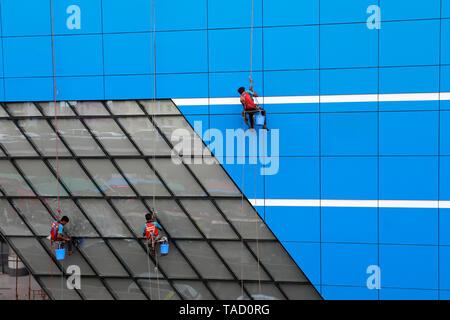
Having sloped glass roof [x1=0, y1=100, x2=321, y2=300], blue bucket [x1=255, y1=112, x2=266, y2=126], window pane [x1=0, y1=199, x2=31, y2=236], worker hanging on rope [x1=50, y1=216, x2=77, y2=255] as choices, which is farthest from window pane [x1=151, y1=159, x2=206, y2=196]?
window pane [x1=0, y1=199, x2=31, y2=236]

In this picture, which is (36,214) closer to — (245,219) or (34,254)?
(34,254)

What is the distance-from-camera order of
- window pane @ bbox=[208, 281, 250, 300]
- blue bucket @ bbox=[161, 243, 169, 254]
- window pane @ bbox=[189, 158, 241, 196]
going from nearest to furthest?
blue bucket @ bbox=[161, 243, 169, 254] → window pane @ bbox=[189, 158, 241, 196] → window pane @ bbox=[208, 281, 250, 300]

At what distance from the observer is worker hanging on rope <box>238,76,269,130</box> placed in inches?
346

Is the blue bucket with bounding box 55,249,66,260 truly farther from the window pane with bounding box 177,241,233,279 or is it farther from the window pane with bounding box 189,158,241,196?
the window pane with bounding box 189,158,241,196

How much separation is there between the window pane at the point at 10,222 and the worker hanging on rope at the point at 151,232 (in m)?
3.74

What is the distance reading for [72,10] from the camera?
31.6 feet

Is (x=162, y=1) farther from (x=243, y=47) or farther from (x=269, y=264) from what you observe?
(x=269, y=264)

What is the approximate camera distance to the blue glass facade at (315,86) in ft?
29.0

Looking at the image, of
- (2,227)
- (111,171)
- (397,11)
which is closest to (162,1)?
(111,171)

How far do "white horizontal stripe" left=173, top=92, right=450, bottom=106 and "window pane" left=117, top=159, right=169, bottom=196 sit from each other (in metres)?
2.02

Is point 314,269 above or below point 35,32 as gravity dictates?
below

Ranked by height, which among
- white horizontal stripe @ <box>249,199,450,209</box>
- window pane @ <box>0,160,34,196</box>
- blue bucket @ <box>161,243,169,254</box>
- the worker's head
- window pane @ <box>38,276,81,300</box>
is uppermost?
window pane @ <box>0,160,34,196</box>

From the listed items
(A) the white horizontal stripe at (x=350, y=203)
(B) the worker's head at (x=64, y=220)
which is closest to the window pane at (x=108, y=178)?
(B) the worker's head at (x=64, y=220)

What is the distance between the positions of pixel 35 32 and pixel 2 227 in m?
5.61
